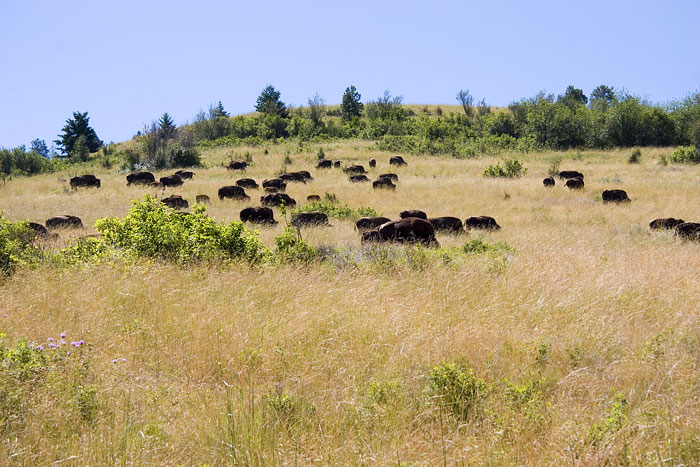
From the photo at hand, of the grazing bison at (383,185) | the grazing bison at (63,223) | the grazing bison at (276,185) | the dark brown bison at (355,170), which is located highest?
the dark brown bison at (355,170)

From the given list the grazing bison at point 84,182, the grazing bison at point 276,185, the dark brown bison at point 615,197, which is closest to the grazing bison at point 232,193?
the grazing bison at point 276,185

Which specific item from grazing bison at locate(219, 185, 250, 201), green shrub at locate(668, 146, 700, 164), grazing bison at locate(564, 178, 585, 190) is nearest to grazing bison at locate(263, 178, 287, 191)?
grazing bison at locate(219, 185, 250, 201)

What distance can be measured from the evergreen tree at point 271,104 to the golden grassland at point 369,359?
6500cm

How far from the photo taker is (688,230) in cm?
1419

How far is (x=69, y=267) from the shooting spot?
24.7ft

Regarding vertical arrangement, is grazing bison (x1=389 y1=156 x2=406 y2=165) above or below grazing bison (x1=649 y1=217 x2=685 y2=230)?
above

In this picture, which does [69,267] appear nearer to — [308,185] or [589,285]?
[589,285]

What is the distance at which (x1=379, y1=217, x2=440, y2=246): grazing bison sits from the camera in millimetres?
13000

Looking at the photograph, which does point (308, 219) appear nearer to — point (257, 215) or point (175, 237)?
point (257, 215)

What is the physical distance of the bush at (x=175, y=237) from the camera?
28.4ft

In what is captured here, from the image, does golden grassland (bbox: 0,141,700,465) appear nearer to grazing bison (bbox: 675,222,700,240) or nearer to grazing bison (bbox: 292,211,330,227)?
grazing bison (bbox: 675,222,700,240)

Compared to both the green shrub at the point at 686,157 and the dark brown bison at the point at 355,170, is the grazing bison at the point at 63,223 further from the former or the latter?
the green shrub at the point at 686,157

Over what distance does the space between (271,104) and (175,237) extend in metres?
65.0

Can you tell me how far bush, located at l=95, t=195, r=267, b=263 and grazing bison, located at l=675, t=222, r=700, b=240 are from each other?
1093cm
